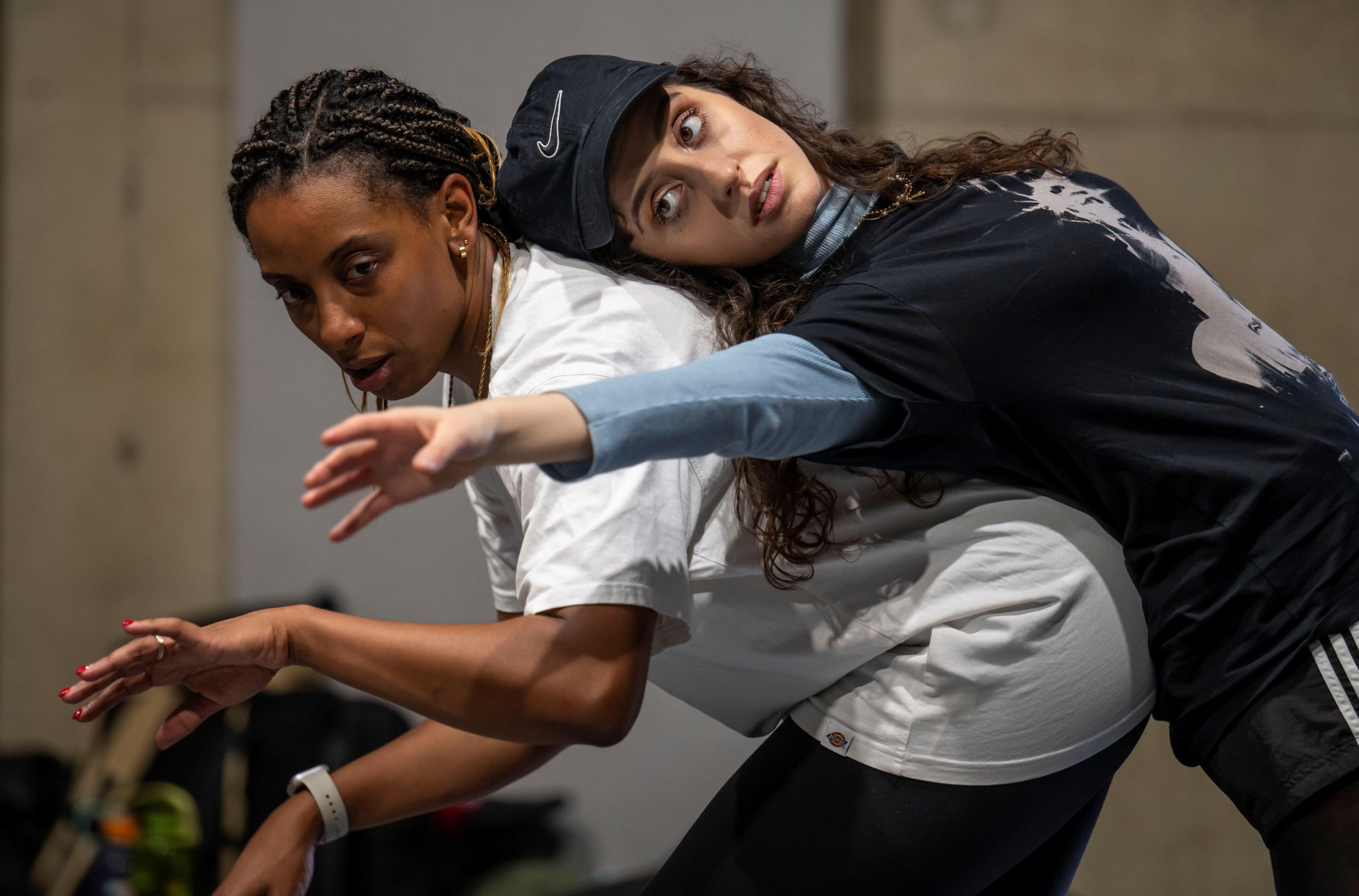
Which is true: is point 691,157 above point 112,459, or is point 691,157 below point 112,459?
above

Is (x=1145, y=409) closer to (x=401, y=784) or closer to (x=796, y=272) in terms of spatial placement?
(x=796, y=272)

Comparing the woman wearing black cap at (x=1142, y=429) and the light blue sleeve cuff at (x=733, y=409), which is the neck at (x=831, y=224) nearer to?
the woman wearing black cap at (x=1142, y=429)

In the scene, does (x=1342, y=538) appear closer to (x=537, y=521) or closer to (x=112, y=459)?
(x=537, y=521)

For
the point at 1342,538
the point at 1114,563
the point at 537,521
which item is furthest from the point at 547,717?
the point at 1342,538

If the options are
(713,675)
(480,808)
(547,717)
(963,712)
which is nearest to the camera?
(547,717)

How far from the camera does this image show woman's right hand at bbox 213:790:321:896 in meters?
1.19

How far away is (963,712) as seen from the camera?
1067 mm

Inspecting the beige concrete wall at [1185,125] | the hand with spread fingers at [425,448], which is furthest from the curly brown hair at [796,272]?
the beige concrete wall at [1185,125]

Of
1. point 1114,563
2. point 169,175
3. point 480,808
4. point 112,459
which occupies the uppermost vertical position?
point 1114,563

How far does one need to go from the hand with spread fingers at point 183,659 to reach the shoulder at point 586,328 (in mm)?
310

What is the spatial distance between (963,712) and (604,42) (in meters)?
2.37

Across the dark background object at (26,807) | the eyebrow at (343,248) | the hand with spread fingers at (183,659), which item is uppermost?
the eyebrow at (343,248)

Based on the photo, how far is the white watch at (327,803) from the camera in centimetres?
124

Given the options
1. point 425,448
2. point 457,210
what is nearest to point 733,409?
point 425,448
